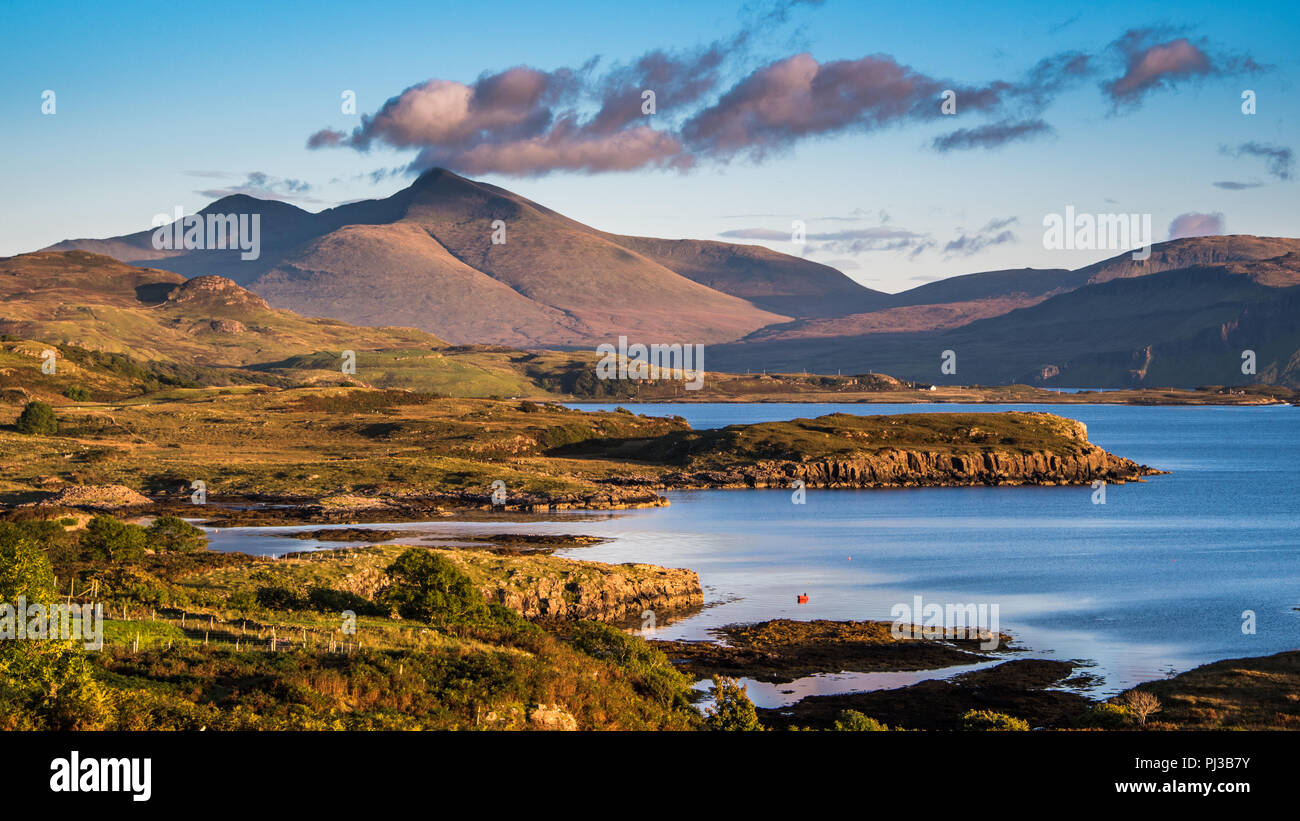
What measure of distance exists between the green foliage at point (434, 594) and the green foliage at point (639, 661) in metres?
8.65

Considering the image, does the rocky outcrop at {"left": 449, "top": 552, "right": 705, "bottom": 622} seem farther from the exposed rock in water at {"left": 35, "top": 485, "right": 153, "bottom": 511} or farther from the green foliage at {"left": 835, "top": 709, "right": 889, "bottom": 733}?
the exposed rock in water at {"left": 35, "top": 485, "right": 153, "bottom": 511}

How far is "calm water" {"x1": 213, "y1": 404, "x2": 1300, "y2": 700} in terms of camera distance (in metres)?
61.8

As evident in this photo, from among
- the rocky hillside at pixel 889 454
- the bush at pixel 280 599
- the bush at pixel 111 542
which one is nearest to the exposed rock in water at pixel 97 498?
the bush at pixel 111 542

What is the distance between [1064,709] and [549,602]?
1196 inches

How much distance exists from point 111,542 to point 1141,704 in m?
56.5

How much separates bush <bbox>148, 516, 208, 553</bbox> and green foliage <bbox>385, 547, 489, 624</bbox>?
1106 inches

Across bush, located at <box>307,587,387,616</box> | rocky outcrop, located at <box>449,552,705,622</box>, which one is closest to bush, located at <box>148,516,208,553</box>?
rocky outcrop, located at <box>449,552,705,622</box>

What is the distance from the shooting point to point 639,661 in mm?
40875

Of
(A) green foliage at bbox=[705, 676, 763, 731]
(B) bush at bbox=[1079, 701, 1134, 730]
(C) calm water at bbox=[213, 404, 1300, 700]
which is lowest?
(C) calm water at bbox=[213, 404, 1300, 700]

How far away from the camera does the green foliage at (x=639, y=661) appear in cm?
3631

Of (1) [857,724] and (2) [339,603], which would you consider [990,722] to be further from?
(2) [339,603]

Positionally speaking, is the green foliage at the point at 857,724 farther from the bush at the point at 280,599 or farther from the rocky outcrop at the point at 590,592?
the rocky outcrop at the point at 590,592
